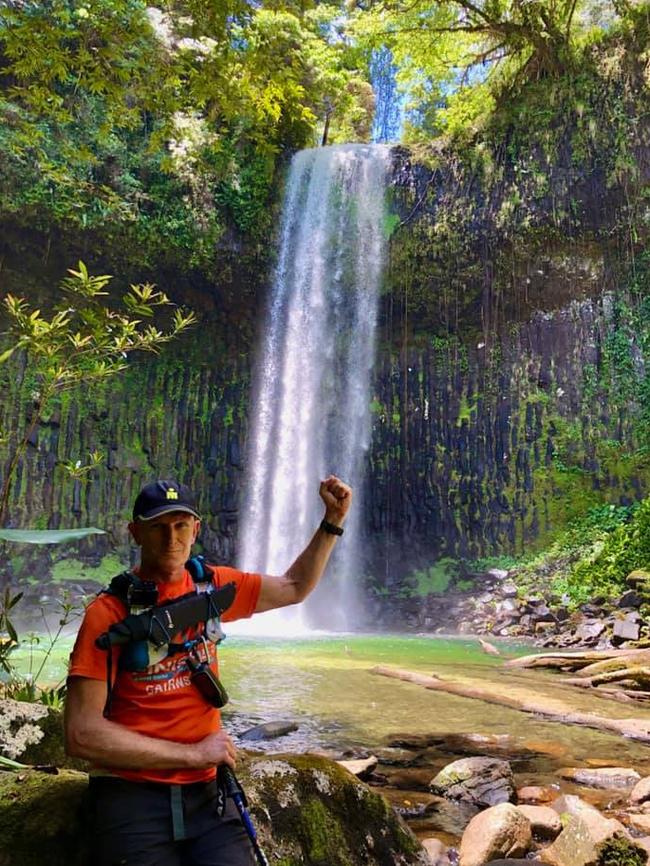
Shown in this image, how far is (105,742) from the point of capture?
1427mm

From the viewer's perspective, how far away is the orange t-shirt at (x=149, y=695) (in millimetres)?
1483

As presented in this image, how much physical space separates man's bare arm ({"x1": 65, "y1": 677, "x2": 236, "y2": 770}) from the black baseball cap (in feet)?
1.36

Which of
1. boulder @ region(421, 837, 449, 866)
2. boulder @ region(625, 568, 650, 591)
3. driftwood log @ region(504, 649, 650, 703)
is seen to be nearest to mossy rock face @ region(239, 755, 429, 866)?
boulder @ region(421, 837, 449, 866)

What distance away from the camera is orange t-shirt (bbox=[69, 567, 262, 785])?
4.87ft

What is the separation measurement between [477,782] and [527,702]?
2399mm

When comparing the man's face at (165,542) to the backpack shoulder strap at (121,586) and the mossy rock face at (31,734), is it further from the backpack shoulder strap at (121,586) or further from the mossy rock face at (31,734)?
the mossy rock face at (31,734)

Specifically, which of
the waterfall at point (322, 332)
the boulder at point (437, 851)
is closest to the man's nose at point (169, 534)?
the boulder at point (437, 851)

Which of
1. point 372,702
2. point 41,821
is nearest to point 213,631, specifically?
point 41,821

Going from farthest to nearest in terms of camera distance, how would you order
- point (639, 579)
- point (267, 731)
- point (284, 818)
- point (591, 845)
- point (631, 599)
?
point (639, 579), point (631, 599), point (267, 731), point (591, 845), point (284, 818)

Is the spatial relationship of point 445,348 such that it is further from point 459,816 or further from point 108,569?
point 459,816

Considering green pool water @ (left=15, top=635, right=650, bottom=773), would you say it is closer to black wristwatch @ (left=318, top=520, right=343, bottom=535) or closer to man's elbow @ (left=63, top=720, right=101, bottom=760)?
black wristwatch @ (left=318, top=520, right=343, bottom=535)

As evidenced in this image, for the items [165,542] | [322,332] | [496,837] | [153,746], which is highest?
[322,332]

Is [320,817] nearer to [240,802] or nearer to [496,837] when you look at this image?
[240,802]

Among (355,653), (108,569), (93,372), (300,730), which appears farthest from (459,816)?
(108,569)
